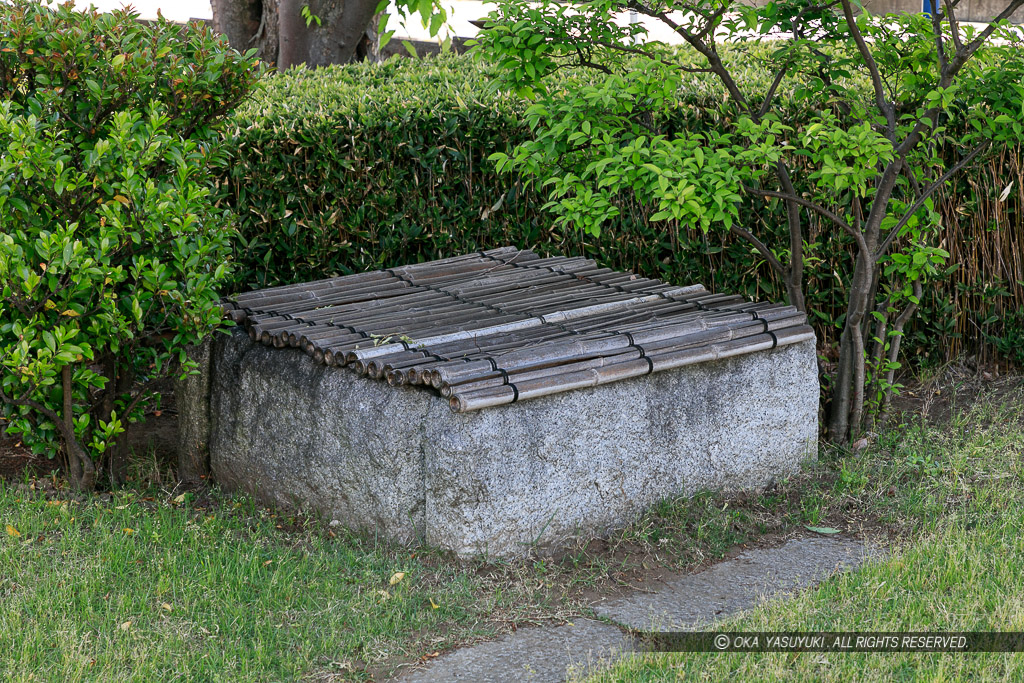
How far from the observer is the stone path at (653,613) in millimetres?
3061

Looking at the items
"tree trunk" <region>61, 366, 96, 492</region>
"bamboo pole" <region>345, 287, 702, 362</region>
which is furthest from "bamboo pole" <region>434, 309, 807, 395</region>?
"tree trunk" <region>61, 366, 96, 492</region>

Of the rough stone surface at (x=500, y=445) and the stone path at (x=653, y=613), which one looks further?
the rough stone surface at (x=500, y=445)

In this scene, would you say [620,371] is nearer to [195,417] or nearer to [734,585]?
[734,585]

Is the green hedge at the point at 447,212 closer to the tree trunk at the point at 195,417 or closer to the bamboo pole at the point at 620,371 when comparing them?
the tree trunk at the point at 195,417

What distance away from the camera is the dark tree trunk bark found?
24.5 ft

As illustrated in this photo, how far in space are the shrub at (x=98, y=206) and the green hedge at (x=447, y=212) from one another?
878mm

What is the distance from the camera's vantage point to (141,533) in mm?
3867

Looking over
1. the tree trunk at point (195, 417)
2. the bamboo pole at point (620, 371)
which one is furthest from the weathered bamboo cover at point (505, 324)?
the tree trunk at point (195, 417)

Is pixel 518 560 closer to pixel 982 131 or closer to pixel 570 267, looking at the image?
pixel 570 267

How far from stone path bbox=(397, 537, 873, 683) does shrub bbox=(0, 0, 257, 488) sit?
1.82 metres

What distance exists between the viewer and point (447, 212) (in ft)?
17.9

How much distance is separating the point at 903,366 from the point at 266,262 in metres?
3.60

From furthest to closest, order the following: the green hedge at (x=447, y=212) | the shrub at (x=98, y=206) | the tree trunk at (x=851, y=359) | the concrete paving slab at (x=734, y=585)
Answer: the green hedge at (x=447, y=212) → the tree trunk at (x=851, y=359) → the shrub at (x=98, y=206) → the concrete paving slab at (x=734, y=585)

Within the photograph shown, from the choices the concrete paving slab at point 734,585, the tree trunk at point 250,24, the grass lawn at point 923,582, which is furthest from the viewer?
the tree trunk at point 250,24
